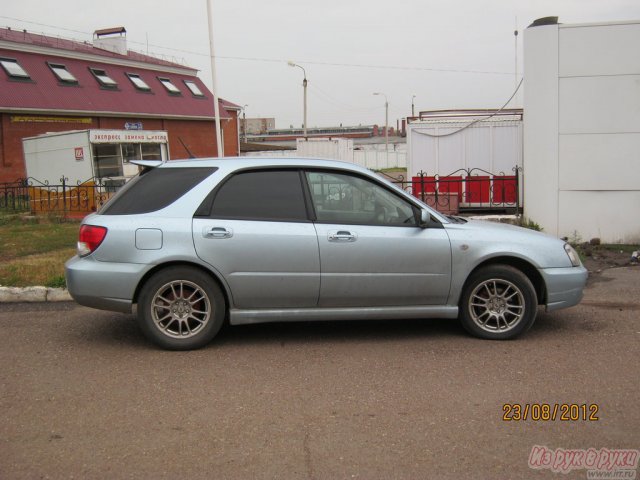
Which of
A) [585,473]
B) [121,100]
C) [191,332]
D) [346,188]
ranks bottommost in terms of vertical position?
[585,473]

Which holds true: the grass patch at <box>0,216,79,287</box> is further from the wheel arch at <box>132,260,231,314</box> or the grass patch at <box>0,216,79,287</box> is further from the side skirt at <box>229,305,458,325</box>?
the side skirt at <box>229,305,458,325</box>

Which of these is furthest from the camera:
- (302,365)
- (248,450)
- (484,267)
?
Answer: (484,267)

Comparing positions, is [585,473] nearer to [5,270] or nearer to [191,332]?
[191,332]

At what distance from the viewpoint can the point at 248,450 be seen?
3.77 m

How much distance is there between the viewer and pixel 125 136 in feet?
69.5

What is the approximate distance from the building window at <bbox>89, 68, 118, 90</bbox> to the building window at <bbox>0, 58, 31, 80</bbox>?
447 cm

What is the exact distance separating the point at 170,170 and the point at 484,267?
2.96 m

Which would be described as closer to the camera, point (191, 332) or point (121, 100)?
point (191, 332)

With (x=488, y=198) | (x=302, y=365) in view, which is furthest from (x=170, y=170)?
(x=488, y=198)

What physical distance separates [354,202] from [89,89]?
30667mm

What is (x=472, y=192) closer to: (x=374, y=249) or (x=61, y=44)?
(x=374, y=249)

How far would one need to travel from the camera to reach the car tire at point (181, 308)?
5.53 m

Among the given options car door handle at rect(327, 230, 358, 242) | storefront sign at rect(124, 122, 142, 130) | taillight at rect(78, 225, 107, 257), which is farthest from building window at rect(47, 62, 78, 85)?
car door handle at rect(327, 230, 358, 242)
